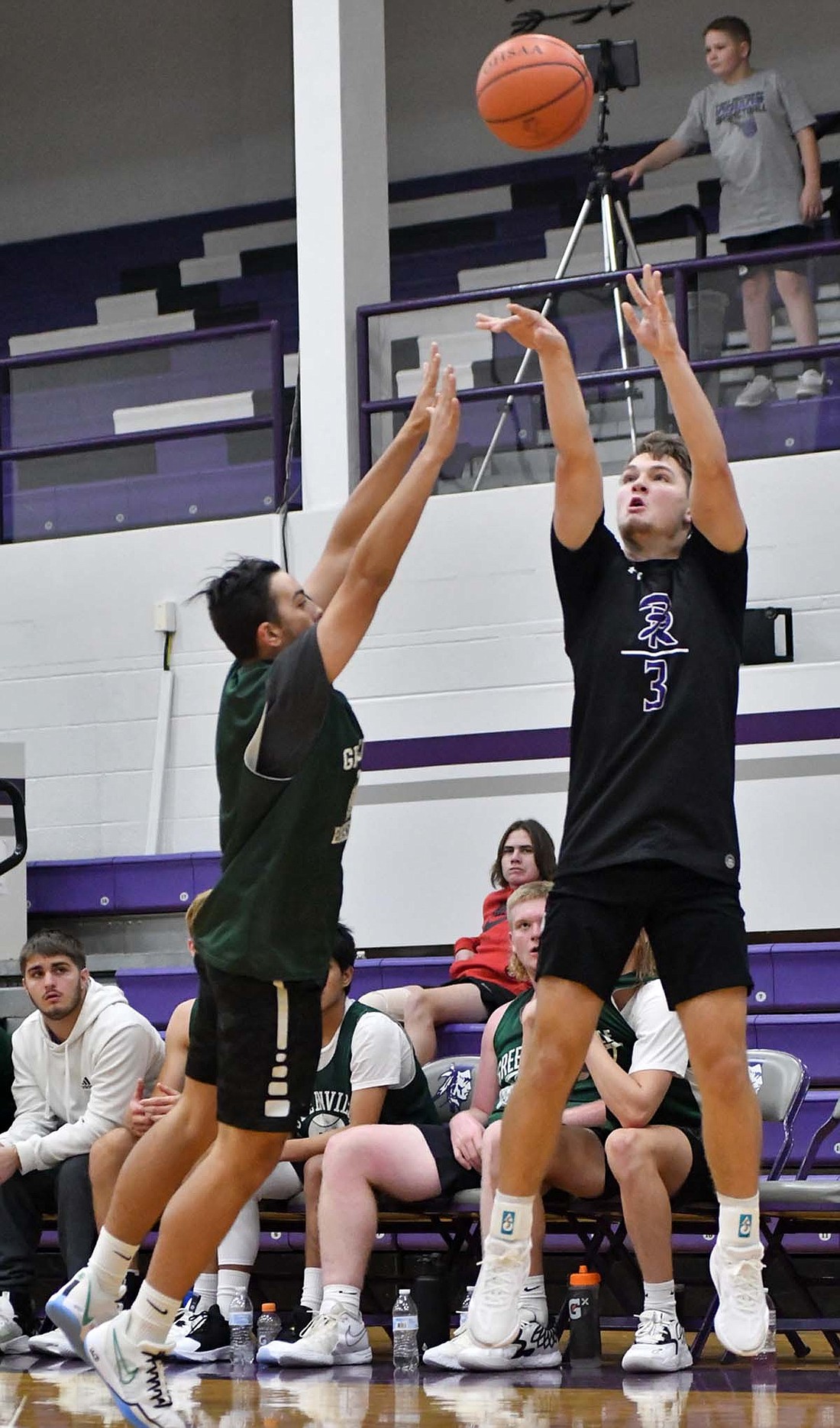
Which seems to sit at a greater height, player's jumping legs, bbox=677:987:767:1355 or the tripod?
the tripod

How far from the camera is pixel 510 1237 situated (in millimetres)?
3889

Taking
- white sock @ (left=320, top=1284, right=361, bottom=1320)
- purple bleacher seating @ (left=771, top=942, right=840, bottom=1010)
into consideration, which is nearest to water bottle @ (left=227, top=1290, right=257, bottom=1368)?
white sock @ (left=320, top=1284, right=361, bottom=1320)

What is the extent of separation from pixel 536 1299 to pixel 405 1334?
39cm

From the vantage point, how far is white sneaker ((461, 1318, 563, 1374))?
16.9ft

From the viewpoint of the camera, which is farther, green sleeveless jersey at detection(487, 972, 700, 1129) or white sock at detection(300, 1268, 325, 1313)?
white sock at detection(300, 1268, 325, 1313)

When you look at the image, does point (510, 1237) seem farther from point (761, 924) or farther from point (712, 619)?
point (761, 924)

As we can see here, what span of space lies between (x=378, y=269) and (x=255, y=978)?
607cm

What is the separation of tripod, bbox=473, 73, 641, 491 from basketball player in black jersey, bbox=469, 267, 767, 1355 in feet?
13.8

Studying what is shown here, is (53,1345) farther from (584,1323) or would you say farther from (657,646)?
(657,646)

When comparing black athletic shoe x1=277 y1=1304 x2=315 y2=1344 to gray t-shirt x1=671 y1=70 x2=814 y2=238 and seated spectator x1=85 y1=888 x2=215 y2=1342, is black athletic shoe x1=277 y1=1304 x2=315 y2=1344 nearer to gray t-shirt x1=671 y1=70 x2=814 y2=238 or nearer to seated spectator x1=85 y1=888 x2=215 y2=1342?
seated spectator x1=85 y1=888 x2=215 y2=1342

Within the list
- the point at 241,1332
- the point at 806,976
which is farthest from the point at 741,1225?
the point at 806,976

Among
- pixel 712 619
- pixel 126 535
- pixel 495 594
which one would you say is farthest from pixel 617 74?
pixel 712 619

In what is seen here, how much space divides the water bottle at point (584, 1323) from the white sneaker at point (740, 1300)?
1.49 meters

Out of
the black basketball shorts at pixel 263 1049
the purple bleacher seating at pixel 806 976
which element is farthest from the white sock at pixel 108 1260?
the purple bleacher seating at pixel 806 976
